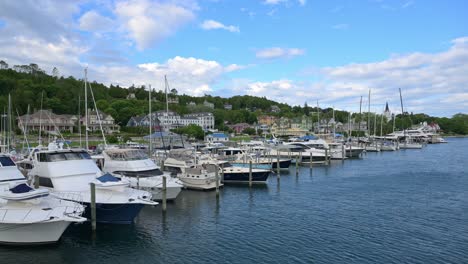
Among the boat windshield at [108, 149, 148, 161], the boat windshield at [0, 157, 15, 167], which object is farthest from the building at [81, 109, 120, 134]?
the boat windshield at [0, 157, 15, 167]

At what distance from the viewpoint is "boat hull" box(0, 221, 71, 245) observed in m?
19.4

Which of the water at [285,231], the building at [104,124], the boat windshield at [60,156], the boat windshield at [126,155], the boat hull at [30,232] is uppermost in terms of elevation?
the building at [104,124]

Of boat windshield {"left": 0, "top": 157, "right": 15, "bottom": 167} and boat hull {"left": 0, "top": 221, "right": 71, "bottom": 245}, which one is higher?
boat windshield {"left": 0, "top": 157, "right": 15, "bottom": 167}

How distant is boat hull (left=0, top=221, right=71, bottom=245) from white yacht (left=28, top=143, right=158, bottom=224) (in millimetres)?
3424

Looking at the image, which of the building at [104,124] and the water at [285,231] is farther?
the building at [104,124]

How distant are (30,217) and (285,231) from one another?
46.3ft

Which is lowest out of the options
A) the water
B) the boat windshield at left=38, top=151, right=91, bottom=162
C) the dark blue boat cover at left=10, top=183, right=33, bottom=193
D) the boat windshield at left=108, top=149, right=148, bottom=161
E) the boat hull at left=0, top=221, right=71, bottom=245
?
the water

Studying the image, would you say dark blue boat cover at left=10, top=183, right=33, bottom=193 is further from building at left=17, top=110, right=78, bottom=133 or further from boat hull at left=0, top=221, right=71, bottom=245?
building at left=17, top=110, right=78, bottom=133

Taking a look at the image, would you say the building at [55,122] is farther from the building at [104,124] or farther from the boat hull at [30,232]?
the boat hull at [30,232]

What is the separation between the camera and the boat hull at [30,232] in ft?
63.7

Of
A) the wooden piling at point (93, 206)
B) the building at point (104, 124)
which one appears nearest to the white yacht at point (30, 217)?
the wooden piling at point (93, 206)

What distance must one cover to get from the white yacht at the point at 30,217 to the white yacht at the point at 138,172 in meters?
9.75

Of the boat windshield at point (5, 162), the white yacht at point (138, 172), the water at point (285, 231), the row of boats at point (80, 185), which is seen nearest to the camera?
the water at point (285, 231)

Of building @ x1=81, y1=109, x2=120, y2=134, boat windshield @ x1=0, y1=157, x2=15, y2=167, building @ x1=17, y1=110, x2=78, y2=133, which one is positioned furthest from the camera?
building @ x1=81, y1=109, x2=120, y2=134
